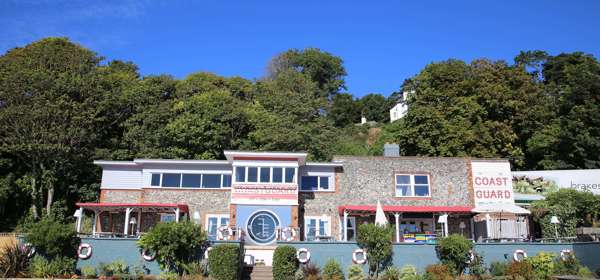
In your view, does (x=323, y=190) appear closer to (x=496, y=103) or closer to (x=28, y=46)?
(x=496, y=103)

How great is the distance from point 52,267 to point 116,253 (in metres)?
2.64

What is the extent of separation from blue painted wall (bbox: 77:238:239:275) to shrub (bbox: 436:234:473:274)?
31.1 feet

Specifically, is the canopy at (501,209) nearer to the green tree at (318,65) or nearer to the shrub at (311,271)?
the shrub at (311,271)

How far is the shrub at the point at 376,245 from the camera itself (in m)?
23.5

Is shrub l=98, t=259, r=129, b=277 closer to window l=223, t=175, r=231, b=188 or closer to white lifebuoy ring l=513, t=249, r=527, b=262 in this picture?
window l=223, t=175, r=231, b=188

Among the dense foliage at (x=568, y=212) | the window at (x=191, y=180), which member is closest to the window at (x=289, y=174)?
the window at (x=191, y=180)

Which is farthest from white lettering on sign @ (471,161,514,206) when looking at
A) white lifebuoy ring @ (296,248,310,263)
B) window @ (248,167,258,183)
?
window @ (248,167,258,183)

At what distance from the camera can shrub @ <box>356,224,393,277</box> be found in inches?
926

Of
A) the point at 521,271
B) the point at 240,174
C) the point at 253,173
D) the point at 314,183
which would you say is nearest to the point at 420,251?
the point at 521,271

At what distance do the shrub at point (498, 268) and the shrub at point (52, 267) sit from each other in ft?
61.4

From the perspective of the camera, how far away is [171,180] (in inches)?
1219

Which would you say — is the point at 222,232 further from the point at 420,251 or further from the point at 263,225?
the point at 420,251

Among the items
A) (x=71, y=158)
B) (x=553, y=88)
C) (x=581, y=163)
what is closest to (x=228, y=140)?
(x=71, y=158)

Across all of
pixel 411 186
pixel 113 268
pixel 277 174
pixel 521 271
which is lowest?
pixel 113 268
